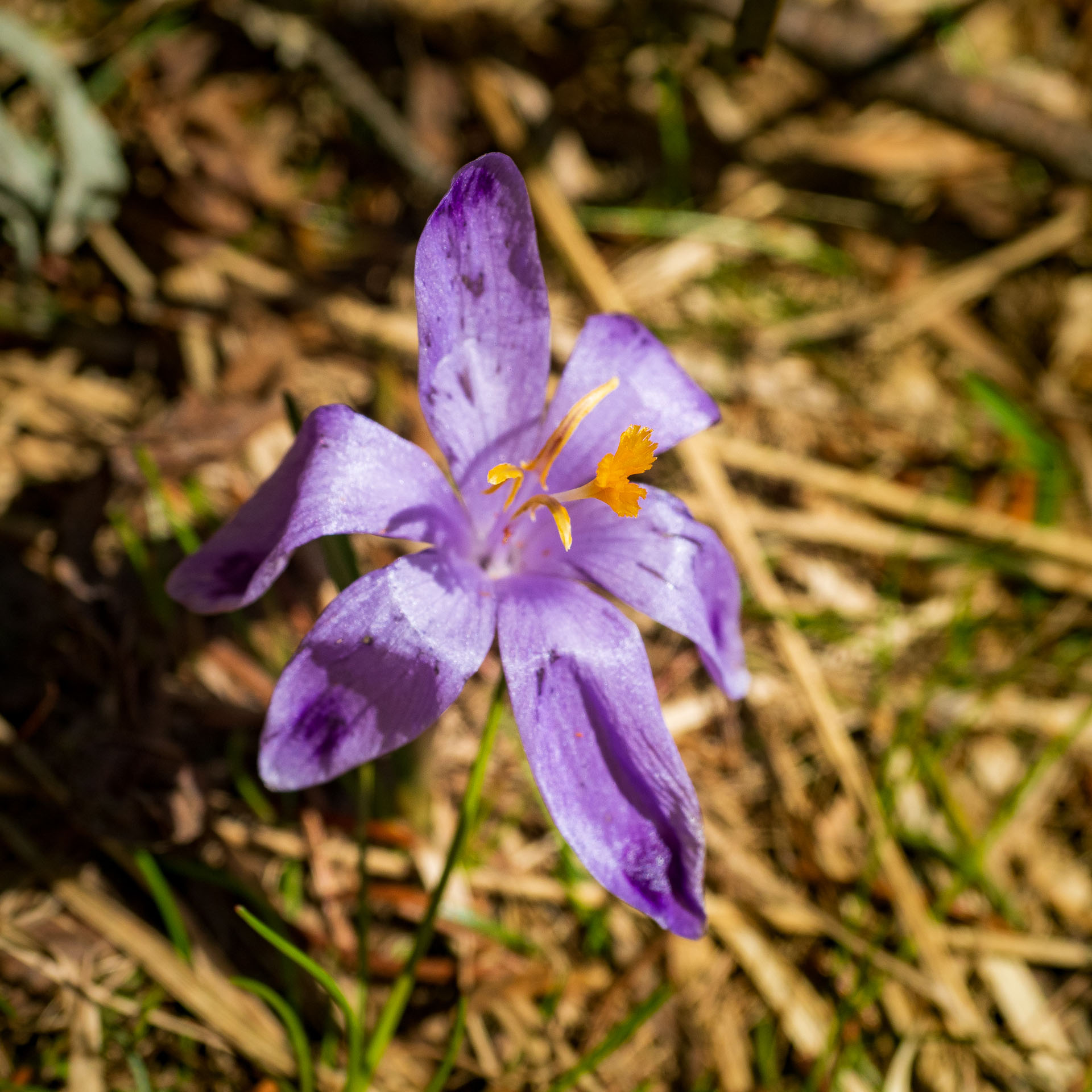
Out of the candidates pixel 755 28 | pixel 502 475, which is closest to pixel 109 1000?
pixel 502 475

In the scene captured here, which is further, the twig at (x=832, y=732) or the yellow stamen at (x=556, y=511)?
the twig at (x=832, y=732)

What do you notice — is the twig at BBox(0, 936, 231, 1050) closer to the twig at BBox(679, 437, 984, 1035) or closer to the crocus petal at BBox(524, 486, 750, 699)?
the crocus petal at BBox(524, 486, 750, 699)

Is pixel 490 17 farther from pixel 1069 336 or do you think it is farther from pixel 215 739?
pixel 215 739

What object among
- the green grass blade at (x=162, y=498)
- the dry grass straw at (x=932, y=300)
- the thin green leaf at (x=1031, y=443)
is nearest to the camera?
the green grass blade at (x=162, y=498)

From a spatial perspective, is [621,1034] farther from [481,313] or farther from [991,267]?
[991,267]

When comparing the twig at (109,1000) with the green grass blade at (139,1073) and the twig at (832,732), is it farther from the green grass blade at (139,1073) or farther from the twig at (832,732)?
the twig at (832,732)

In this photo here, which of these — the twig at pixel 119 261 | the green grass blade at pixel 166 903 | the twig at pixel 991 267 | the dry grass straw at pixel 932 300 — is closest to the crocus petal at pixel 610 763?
the green grass blade at pixel 166 903

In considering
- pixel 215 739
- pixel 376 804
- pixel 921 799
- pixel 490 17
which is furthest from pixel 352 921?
pixel 490 17
